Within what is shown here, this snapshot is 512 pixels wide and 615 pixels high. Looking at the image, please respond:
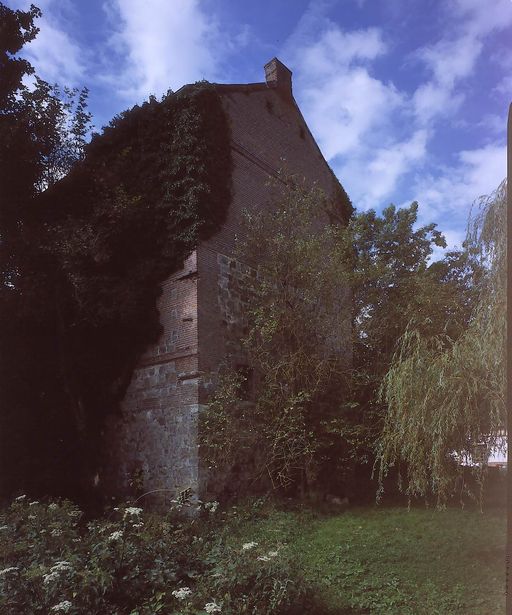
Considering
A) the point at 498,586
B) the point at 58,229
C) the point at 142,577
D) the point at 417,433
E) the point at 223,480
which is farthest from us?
the point at 58,229

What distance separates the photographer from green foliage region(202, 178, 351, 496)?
11.2 meters

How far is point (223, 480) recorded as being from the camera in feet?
37.8

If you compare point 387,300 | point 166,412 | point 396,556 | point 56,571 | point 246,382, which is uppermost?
point 387,300

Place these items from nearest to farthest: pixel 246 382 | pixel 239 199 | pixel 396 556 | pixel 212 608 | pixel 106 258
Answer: pixel 212 608, pixel 396 556, pixel 106 258, pixel 246 382, pixel 239 199

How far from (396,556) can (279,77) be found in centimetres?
1356

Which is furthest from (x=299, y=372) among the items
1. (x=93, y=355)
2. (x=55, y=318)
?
(x=55, y=318)

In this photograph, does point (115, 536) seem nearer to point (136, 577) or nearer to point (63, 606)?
point (136, 577)

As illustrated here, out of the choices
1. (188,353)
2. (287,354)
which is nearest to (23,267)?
(188,353)

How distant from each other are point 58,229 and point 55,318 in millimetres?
2195

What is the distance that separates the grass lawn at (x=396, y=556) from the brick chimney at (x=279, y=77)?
11943 millimetres

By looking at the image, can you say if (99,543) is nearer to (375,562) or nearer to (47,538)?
(47,538)

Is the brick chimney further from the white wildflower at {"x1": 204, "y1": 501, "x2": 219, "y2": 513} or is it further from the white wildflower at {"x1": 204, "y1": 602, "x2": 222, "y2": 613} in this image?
the white wildflower at {"x1": 204, "y1": 602, "x2": 222, "y2": 613}

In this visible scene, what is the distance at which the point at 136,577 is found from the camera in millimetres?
6027

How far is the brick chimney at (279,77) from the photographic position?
1638 cm
